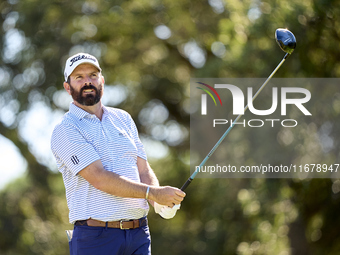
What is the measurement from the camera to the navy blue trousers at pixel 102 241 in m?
3.50

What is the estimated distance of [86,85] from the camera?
3707mm

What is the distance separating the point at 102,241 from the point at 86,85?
921mm

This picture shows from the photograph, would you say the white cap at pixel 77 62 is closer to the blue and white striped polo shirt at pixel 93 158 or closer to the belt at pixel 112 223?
the blue and white striped polo shirt at pixel 93 158

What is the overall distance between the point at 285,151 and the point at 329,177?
2.92 feet

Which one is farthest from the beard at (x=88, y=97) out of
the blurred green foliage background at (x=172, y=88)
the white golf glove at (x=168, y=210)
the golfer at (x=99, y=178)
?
the blurred green foliage background at (x=172, y=88)

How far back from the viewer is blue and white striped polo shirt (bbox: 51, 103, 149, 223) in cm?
352

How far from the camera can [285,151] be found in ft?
32.3

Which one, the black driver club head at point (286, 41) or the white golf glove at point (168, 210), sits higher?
the black driver club head at point (286, 41)

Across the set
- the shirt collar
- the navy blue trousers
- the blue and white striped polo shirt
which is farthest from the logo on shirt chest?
the navy blue trousers

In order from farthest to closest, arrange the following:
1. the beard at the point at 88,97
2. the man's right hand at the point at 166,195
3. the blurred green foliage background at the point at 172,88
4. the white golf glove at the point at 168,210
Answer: the blurred green foliage background at the point at 172,88, the beard at the point at 88,97, the white golf glove at the point at 168,210, the man's right hand at the point at 166,195

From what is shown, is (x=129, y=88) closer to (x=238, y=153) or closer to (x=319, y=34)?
(x=238, y=153)

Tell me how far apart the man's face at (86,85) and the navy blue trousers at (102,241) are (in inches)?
29.5

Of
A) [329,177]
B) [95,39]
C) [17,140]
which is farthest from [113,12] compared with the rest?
[329,177]

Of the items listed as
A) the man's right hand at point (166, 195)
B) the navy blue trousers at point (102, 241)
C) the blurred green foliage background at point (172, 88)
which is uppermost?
the man's right hand at point (166, 195)
